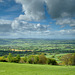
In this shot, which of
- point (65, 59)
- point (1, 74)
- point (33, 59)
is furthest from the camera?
point (65, 59)

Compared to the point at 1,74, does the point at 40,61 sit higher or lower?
lower

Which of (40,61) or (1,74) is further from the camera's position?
(40,61)

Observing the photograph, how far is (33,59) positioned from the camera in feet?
179

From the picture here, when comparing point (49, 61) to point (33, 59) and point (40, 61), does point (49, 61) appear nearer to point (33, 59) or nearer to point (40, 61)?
point (40, 61)

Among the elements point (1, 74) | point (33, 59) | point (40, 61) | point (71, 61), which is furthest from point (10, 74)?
point (71, 61)

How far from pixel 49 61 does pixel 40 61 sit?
568 centimetres

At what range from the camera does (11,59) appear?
5619 cm

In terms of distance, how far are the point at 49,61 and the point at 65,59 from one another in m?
11.4

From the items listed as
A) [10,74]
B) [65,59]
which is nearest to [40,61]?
[65,59]

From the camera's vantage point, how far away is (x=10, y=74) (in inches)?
617

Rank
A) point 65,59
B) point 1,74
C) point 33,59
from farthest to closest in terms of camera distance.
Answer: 1. point 65,59
2. point 33,59
3. point 1,74

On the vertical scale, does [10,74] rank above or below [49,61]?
above

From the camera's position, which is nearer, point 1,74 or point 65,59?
point 1,74

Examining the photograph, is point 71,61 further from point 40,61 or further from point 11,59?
point 11,59
